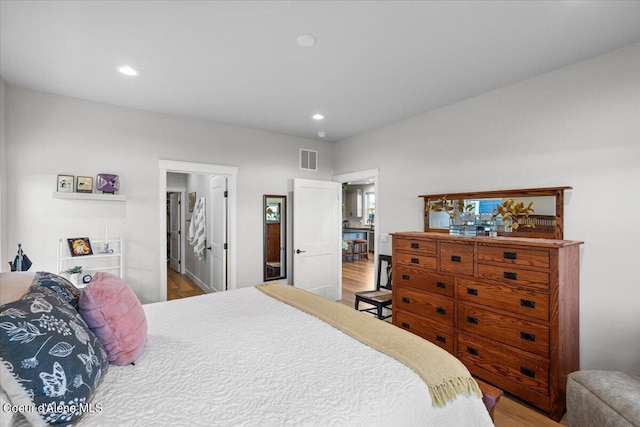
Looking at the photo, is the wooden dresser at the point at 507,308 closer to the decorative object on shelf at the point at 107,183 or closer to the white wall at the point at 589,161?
the white wall at the point at 589,161

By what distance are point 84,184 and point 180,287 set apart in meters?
2.89

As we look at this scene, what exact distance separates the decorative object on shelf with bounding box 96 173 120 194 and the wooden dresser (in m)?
3.22

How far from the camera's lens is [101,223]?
320 cm

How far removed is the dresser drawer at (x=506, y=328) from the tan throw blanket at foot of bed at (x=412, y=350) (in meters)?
1.16

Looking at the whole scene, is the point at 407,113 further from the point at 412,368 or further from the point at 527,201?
the point at 412,368

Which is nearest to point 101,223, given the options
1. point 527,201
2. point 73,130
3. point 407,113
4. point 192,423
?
point 73,130

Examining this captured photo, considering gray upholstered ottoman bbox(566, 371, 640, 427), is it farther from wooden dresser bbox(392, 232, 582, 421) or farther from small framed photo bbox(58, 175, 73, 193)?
small framed photo bbox(58, 175, 73, 193)

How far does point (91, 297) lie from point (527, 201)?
3.18 metres

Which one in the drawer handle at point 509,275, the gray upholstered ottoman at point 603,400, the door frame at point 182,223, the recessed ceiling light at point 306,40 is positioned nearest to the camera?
the gray upholstered ottoman at point 603,400

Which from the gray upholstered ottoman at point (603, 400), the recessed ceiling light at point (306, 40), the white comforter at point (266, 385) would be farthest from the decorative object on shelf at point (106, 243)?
the gray upholstered ottoman at point (603, 400)

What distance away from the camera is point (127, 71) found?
8.16 feet

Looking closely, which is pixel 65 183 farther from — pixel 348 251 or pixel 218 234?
pixel 348 251

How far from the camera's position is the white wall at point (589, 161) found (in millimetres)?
2131

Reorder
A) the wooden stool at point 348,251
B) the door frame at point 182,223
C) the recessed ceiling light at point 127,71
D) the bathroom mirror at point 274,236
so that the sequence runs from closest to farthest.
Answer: the recessed ceiling light at point 127,71
the bathroom mirror at point 274,236
the door frame at point 182,223
the wooden stool at point 348,251
